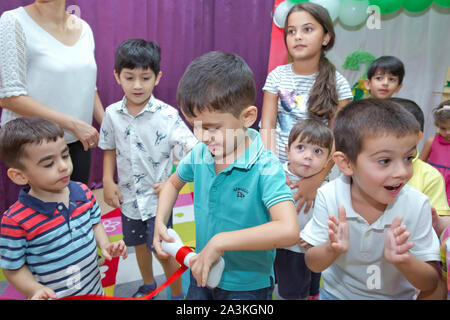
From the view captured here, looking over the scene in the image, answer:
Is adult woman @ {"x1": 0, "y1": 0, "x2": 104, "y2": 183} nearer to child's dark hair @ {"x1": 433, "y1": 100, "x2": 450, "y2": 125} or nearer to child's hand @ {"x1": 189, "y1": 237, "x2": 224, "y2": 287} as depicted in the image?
child's hand @ {"x1": 189, "y1": 237, "x2": 224, "y2": 287}

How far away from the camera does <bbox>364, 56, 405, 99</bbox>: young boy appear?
176 cm

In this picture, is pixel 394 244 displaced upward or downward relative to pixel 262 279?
upward

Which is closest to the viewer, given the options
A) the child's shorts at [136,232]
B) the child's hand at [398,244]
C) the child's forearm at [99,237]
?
the child's hand at [398,244]

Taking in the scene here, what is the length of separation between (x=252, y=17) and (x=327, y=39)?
5.27 ft

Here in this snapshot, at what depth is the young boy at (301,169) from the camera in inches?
48.3

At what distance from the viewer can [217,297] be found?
0.87 m

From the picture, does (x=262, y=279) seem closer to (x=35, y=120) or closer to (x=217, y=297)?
(x=217, y=297)

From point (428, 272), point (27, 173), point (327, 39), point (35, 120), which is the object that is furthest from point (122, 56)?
point (428, 272)

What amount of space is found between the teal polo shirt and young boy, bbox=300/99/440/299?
13cm

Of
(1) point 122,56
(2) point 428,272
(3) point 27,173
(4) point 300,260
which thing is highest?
(1) point 122,56

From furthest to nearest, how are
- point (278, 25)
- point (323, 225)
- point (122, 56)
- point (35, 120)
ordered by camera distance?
point (278, 25), point (122, 56), point (35, 120), point (323, 225)

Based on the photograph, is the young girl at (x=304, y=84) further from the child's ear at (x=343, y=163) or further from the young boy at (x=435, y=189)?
the child's ear at (x=343, y=163)

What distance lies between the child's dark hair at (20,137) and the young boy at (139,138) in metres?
0.39

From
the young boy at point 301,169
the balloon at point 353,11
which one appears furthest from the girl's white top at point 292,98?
the balloon at point 353,11
